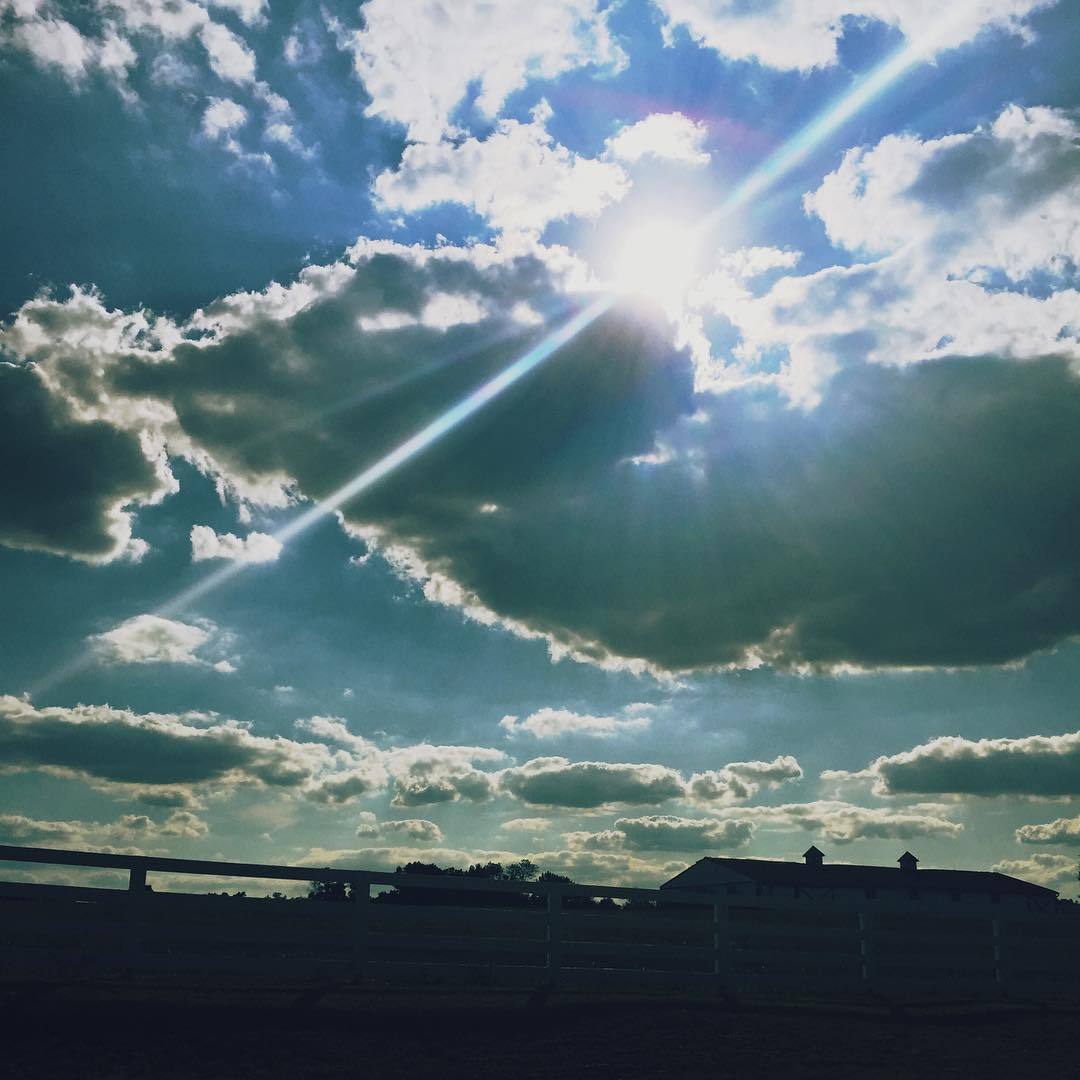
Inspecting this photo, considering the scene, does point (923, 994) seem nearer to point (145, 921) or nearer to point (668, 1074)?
point (668, 1074)

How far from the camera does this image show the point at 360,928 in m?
13.6

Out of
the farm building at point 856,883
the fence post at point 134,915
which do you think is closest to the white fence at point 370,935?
the fence post at point 134,915

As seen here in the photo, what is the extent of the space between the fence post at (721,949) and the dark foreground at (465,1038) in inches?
72.2

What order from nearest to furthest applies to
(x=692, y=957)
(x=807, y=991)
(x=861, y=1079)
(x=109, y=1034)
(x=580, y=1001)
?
(x=109, y=1034)
(x=861, y=1079)
(x=580, y=1001)
(x=692, y=957)
(x=807, y=991)

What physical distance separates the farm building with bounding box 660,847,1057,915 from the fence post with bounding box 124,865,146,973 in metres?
56.8

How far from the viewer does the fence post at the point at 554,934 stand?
47.9 feet

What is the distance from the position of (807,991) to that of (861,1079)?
682 centimetres

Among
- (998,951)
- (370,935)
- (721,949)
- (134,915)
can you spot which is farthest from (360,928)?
(998,951)

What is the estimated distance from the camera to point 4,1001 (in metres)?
10.5

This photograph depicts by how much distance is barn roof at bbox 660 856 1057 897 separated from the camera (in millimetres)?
65938

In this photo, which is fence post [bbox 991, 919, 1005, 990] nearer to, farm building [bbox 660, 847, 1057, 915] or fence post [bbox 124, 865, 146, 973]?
fence post [bbox 124, 865, 146, 973]

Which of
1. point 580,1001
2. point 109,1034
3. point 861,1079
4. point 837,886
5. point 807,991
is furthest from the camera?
point 837,886

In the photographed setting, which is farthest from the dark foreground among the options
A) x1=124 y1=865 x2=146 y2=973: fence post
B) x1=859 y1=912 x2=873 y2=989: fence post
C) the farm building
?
the farm building

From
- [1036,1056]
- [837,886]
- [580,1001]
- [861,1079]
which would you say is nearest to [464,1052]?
[580,1001]
